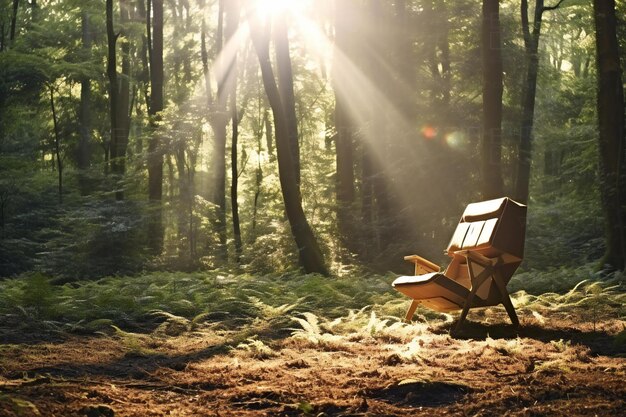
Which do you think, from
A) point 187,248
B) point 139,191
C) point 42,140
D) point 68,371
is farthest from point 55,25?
point 68,371

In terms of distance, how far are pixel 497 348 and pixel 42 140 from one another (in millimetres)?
26233

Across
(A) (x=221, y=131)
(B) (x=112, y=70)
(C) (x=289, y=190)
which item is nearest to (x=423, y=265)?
(C) (x=289, y=190)

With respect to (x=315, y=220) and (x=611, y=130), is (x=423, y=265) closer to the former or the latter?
(x=611, y=130)

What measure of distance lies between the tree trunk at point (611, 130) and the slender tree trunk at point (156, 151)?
9.48m

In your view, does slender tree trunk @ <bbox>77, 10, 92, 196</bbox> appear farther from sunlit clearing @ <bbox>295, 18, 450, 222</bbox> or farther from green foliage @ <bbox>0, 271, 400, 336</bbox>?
green foliage @ <bbox>0, 271, 400, 336</bbox>

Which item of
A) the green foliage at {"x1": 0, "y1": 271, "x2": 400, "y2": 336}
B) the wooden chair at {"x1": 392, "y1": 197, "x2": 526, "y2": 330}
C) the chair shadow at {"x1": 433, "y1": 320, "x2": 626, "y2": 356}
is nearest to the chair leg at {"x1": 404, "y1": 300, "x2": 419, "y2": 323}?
the wooden chair at {"x1": 392, "y1": 197, "x2": 526, "y2": 330}

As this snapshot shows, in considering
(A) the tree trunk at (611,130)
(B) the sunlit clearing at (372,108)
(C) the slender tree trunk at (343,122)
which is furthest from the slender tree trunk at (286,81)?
(A) the tree trunk at (611,130)

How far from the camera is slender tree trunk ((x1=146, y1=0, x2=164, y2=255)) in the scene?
1828cm

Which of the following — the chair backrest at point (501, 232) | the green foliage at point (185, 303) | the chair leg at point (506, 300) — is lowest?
the green foliage at point (185, 303)

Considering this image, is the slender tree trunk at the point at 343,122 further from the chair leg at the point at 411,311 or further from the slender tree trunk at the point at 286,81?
the chair leg at the point at 411,311

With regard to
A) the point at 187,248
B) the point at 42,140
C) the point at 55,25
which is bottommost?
the point at 187,248

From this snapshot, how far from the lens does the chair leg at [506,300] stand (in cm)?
791

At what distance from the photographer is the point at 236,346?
7348 millimetres

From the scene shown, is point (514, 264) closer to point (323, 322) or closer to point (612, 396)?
point (323, 322)
